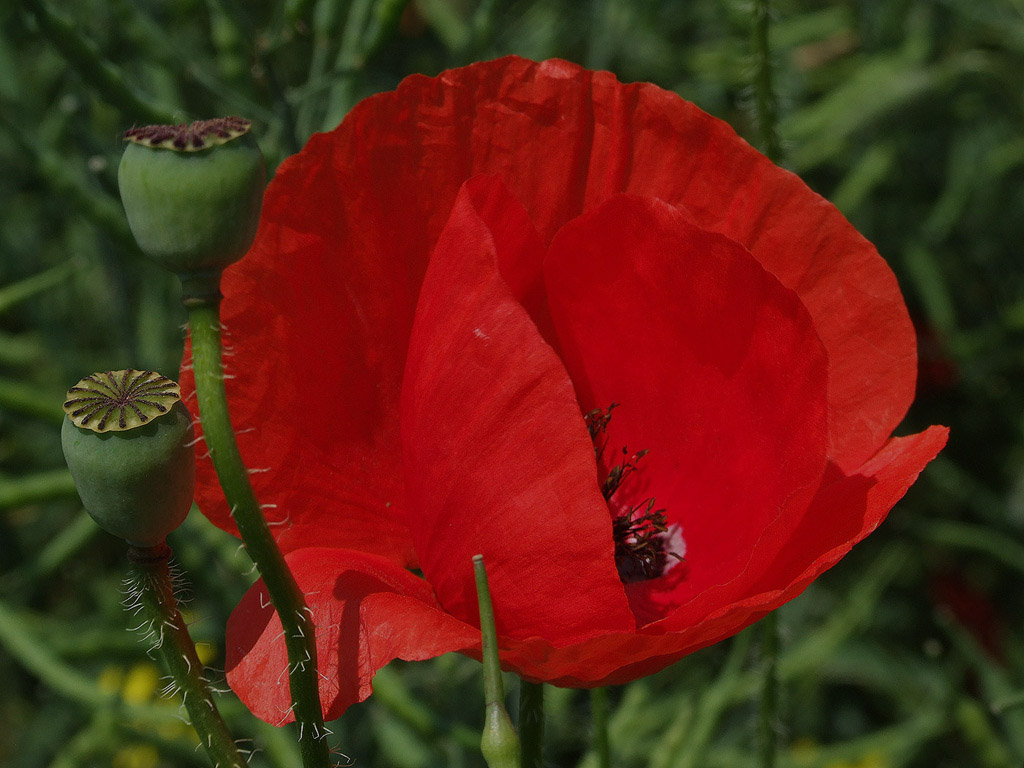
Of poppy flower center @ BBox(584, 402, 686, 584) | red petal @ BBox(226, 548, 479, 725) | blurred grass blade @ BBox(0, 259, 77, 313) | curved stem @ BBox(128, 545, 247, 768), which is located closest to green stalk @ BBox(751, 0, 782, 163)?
poppy flower center @ BBox(584, 402, 686, 584)

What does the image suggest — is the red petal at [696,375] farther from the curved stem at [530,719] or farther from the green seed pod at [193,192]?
the green seed pod at [193,192]

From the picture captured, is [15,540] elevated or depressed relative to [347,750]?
depressed

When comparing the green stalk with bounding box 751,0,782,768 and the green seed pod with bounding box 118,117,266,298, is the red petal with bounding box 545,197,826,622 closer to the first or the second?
the green stalk with bounding box 751,0,782,768

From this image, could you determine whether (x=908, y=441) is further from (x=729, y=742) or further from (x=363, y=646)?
(x=729, y=742)

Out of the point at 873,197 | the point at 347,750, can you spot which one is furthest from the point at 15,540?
the point at 873,197

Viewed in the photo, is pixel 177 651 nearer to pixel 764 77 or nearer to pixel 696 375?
pixel 696 375

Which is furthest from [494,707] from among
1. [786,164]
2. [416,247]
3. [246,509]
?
[786,164]

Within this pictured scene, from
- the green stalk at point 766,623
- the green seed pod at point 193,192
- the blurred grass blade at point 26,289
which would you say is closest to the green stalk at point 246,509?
the green seed pod at point 193,192
